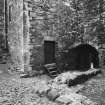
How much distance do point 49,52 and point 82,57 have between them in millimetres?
2696

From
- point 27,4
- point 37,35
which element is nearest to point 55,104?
point 37,35

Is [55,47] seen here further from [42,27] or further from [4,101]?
[4,101]

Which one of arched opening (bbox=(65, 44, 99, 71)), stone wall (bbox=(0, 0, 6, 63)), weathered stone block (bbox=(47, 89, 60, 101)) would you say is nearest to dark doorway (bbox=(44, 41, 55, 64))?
arched opening (bbox=(65, 44, 99, 71))

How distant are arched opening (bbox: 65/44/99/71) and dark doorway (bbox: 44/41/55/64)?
1.05 meters

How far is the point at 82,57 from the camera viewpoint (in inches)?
394

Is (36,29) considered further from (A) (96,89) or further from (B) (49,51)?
(A) (96,89)

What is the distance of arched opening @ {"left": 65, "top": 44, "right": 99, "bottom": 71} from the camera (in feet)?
30.5

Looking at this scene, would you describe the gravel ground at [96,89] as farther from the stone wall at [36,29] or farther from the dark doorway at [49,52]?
the stone wall at [36,29]

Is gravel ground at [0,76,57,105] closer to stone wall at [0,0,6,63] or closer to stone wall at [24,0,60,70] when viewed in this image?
stone wall at [24,0,60,70]

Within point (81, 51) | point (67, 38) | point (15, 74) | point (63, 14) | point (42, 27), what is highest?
point (63, 14)

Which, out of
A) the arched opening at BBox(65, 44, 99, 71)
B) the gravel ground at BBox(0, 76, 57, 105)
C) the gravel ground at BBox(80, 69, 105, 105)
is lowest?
the gravel ground at BBox(80, 69, 105, 105)

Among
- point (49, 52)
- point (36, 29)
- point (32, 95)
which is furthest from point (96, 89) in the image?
point (36, 29)

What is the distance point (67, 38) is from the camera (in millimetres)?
9016

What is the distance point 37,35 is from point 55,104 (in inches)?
175
